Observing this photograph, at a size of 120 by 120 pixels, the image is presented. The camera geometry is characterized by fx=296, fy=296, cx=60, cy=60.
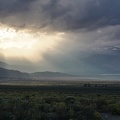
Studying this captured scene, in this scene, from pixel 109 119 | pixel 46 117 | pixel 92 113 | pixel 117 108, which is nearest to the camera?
pixel 46 117

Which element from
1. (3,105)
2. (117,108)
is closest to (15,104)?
(3,105)

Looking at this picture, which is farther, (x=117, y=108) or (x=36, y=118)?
(x=117, y=108)

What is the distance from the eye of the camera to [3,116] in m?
21.1

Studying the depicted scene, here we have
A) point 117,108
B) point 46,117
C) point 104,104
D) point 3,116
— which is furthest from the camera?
point 104,104

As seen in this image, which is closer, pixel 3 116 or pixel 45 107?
pixel 3 116

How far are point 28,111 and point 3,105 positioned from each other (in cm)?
322

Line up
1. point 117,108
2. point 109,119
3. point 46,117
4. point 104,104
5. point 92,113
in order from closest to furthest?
point 46,117
point 92,113
point 109,119
point 117,108
point 104,104

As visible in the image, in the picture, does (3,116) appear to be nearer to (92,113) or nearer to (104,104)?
(92,113)

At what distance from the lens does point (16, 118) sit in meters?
21.2

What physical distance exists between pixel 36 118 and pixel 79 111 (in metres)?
4.75

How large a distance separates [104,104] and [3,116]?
15.6m

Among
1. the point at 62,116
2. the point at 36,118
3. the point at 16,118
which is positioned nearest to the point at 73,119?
the point at 62,116

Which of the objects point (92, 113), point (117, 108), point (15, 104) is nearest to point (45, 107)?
point (15, 104)

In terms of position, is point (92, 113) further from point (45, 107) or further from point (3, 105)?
point (3, 105)
